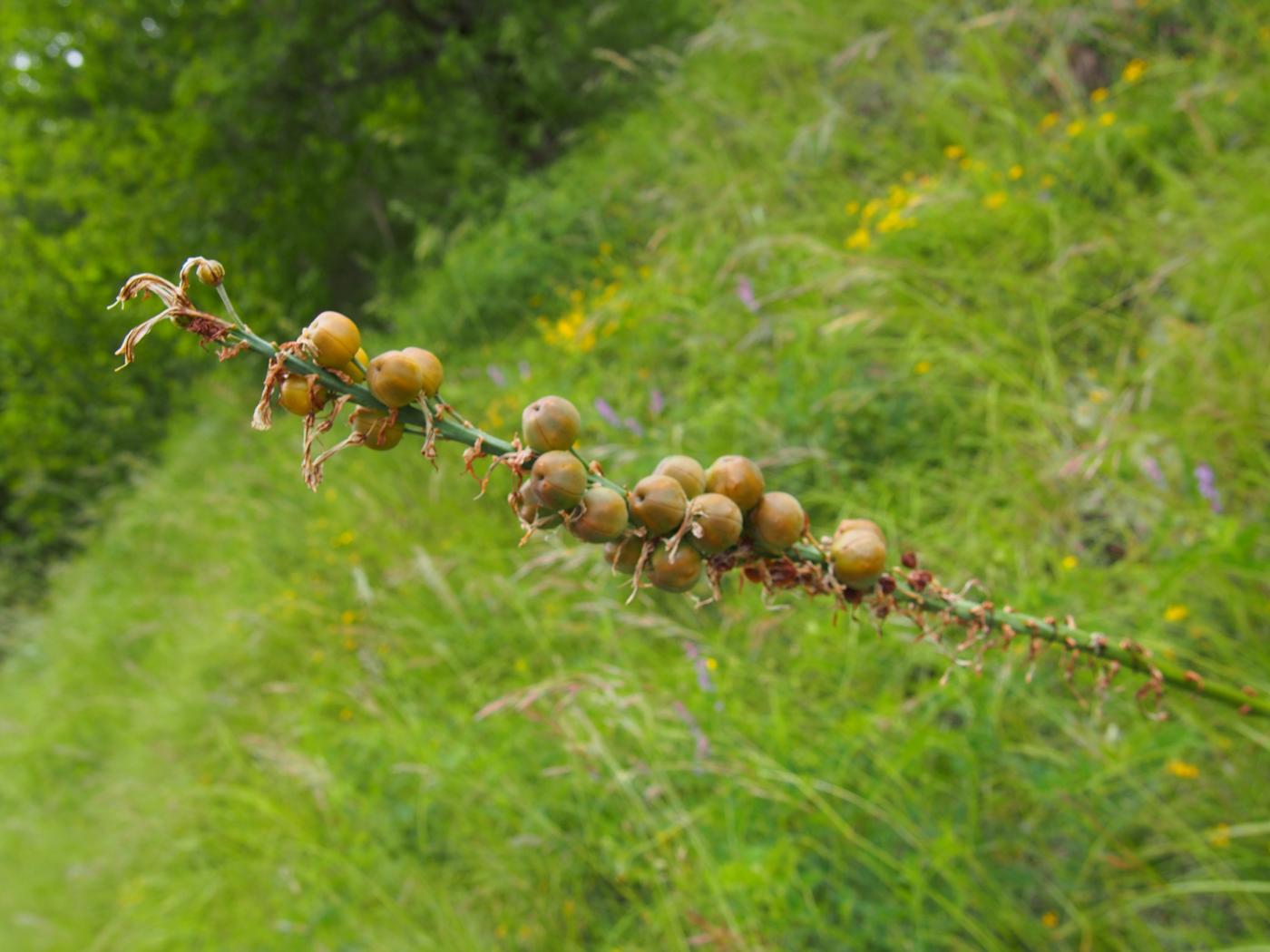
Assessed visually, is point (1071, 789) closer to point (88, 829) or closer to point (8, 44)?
point (88, 829)

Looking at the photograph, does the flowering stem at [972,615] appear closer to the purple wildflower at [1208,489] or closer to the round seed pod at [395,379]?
the round seed pod at [395,379]

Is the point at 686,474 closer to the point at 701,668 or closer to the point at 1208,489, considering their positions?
the point at 701,668

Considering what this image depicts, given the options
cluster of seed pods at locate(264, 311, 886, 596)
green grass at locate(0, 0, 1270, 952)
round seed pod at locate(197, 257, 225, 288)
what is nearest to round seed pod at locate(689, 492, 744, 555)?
cluster of seed pods at locate(264, 311, 886, 596)

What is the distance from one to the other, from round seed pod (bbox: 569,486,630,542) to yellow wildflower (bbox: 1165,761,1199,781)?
1769 millimetres

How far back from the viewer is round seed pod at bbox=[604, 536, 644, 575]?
74 centimetres

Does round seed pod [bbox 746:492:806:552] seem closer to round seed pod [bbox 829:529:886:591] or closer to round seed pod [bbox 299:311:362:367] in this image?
round seed pod [bbox 829:529:886:591]

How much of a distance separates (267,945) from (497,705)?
1.66m

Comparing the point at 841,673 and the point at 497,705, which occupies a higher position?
the point at 497,705

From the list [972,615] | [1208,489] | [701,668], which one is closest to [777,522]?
[972,615]

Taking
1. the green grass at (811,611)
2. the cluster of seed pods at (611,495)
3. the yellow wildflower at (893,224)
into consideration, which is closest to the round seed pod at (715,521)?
the cluster of seed pods at (611,495)

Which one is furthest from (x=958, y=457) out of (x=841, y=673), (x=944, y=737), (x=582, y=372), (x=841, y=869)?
(x=582, y=372)

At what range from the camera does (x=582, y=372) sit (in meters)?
4.64

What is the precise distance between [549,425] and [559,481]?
0.18 feet

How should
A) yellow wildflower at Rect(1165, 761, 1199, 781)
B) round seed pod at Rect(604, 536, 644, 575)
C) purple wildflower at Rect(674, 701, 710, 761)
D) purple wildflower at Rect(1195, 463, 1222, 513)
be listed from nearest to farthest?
1. round seed pod at Rect(604, 536, 644, 575)
2. yellow wildflower at Rect(1165, 761, 1199, 781)
3. purple wildflower at Rect(1195, 463, 1222, 513)
4. purple wildflower at Rect(674, 701, 710, 761)
